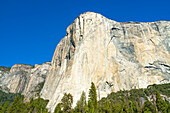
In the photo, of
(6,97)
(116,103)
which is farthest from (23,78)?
(116,103)

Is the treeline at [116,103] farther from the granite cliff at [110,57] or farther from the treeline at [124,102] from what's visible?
the granite cliff at [110,57]

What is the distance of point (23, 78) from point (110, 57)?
92.9m

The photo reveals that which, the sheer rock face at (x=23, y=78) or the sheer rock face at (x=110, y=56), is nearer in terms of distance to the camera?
the sheer rock face at (x=110, y=56)

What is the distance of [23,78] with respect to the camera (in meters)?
131

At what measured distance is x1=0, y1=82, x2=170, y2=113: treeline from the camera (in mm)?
39844

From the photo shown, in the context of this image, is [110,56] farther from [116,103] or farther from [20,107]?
[20,107]

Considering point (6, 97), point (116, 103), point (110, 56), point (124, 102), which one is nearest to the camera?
point (124, 102)

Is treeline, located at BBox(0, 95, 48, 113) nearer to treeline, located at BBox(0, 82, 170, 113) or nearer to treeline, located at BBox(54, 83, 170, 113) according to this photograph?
treeline, located at BBox(0, 82, 170, 113)

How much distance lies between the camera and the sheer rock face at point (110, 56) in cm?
6141

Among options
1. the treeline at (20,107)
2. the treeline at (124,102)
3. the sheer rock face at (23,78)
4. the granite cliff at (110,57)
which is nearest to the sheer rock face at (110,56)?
the granite cliff at (110,57)

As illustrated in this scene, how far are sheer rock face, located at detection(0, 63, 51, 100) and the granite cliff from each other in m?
32.0

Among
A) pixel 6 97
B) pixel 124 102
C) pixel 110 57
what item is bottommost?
pixel 124 102

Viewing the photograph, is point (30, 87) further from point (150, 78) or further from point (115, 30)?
point (150, 78)

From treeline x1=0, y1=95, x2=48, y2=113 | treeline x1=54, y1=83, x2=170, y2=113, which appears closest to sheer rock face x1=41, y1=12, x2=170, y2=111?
treeline x1=0, y1=95, x2=48, y2=113
